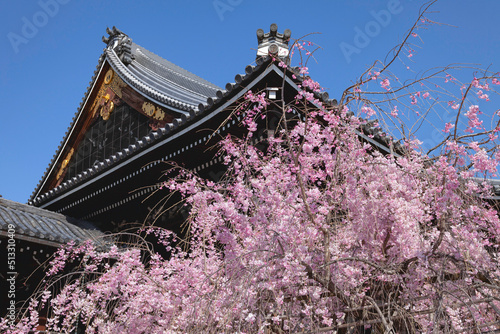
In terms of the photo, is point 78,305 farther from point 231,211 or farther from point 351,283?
point 351,283

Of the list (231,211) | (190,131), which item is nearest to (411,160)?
(231,211)

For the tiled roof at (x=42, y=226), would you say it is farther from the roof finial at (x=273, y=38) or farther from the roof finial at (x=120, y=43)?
the roof finial at (x=120, y=43)

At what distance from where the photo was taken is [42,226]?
9.27 meters

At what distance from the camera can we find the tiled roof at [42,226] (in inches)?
311

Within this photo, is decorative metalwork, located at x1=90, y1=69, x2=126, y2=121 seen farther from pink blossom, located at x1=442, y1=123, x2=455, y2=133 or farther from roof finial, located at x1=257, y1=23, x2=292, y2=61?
pink blossom, located at x1=442, y1=123, x2=455, y2=133

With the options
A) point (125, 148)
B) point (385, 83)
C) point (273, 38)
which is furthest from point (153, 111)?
point (385, 83)

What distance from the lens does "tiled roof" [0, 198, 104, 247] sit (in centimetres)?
790

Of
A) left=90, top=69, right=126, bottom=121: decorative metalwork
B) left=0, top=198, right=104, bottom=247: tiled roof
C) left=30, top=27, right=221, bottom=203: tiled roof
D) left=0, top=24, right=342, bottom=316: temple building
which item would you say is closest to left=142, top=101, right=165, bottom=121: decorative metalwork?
left=0, top=24, right=342, bottom=316: temple building

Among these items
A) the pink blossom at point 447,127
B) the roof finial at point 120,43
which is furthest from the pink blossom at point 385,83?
the roof finial at point 120,43

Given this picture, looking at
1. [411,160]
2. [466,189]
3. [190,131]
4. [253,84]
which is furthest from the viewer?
[190,131]

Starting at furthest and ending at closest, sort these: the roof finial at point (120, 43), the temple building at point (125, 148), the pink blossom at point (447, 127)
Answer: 1. the roof finial at point (120, 43)
2. the temple building at point (125, 148)
3. the pink blossom at point (447, 127)

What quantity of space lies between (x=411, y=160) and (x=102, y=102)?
10.8 m

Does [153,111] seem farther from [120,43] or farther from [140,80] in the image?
[120,43]

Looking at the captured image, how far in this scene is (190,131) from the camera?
7.70 metres
